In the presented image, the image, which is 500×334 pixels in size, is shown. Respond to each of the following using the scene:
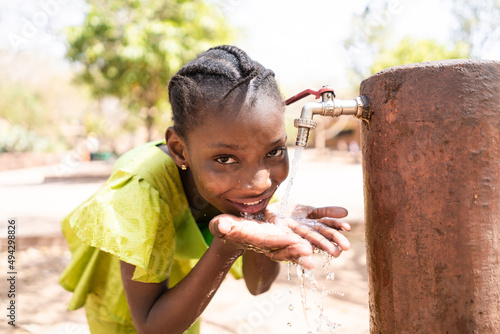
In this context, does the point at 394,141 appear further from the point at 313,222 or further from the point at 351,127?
the point at 351,127

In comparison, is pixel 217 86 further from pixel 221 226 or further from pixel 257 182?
pixel 221 226

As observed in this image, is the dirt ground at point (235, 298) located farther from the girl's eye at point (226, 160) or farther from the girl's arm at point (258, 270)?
the girl's eye at point (226, 160)

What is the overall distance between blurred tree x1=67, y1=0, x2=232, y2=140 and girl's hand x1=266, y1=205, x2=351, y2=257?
7871mm

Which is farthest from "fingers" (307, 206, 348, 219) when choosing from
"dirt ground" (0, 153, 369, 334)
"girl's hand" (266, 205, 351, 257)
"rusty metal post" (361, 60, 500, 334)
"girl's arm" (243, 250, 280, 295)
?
"girl's arm" (243, 250, 280, 295)

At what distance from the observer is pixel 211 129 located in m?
1.26

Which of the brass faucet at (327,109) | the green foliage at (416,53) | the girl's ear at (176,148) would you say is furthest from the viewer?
the green foliage at (416,53)

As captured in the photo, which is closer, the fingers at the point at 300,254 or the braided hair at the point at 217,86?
the fingers at the point at 300,254

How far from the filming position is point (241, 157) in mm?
1235

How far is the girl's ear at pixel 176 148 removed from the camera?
1.47 m

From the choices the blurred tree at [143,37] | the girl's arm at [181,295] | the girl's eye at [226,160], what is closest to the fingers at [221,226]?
the girl's arm at [181,295]

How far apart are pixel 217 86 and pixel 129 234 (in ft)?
1.95

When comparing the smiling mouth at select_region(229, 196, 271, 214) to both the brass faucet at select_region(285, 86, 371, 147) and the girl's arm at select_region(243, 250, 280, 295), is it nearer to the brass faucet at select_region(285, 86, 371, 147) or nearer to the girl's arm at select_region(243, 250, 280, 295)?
the brass faucet at select_region(285, 86, 371, 147)

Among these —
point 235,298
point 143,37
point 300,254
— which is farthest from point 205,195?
point 143,37

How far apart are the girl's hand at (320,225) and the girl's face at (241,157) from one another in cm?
14
